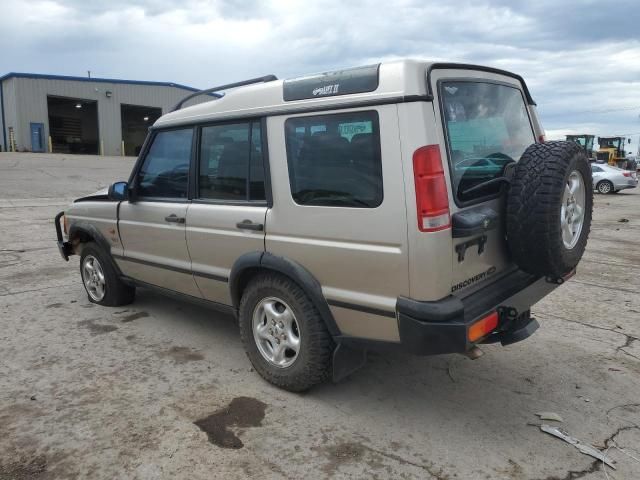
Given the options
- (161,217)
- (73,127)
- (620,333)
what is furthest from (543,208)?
(73,127)

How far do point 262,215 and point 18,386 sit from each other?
2.08 metres

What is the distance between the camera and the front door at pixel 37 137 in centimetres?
3312

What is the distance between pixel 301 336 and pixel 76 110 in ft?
151

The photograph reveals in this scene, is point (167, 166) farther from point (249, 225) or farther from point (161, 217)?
point (249, 225)

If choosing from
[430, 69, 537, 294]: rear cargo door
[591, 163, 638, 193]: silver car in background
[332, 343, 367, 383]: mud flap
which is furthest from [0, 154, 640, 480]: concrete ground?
[591, 163, 638, 193]: silver car in background

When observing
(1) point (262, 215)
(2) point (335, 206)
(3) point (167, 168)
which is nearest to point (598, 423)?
(2) point (335, 206)

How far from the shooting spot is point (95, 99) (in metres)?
35.4

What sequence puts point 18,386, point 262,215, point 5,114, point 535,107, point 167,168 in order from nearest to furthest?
1. point 262,215
2. point 18,386
3. point 535,107
4. point 167,168
5. point 5,114

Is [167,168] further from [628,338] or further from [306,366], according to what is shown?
[628,338]

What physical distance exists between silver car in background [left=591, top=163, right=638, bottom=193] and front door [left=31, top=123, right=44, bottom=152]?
33058 millimetres

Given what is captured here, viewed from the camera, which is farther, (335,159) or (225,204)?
(225,204)

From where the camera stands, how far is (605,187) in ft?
72.5

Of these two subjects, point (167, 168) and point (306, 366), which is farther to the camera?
point (167, 168)

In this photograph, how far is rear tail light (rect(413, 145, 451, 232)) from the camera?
2484 millimetres
